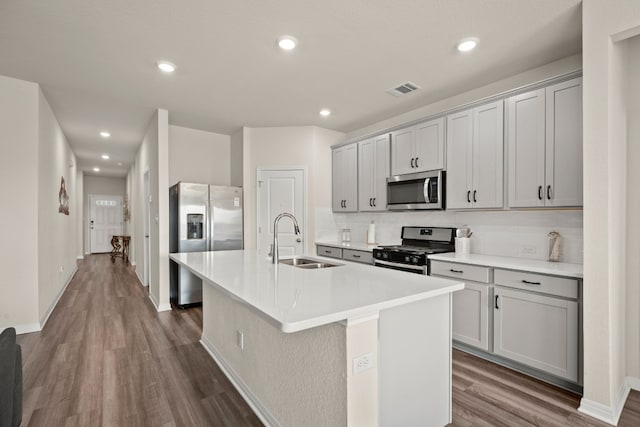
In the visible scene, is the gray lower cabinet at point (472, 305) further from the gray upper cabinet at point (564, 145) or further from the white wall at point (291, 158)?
the white wall at point (291, 158)

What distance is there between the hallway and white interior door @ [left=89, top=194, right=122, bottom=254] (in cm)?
759

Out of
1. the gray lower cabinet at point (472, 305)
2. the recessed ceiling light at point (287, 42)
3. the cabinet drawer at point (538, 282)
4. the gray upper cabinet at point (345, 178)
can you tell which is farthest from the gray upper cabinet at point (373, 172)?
the recessed ceiling light at point (287, 42)

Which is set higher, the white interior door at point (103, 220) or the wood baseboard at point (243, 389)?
the white interior door at point (103, 220)

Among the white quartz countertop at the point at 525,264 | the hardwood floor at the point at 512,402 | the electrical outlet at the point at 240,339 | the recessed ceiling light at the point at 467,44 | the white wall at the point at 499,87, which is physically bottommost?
the hardwood floor at the point at 512,402

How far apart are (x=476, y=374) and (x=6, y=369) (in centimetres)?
282

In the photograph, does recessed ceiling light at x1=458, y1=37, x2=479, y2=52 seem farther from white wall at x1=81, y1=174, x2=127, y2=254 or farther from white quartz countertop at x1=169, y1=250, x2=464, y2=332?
white wall at x1=81, y1=174, x2=127, y2=254

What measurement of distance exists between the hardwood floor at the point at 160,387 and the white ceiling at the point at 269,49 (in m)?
2.61

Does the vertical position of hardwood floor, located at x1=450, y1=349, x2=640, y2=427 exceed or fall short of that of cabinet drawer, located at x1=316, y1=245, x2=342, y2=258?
it falls short

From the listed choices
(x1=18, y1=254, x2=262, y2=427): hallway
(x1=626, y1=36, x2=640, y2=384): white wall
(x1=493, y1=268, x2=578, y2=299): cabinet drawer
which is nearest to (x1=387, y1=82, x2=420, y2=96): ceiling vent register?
(x1=626, y1=36, x2=640, y2=384): white wall

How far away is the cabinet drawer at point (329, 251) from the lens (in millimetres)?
4486

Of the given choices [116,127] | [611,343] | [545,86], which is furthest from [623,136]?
[116,127]

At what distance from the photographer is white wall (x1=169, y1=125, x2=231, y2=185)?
5043 millimetres

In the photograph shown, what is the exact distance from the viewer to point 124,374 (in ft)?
8.29

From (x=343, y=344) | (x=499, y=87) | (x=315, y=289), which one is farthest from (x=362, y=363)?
(x=499, y=87)
